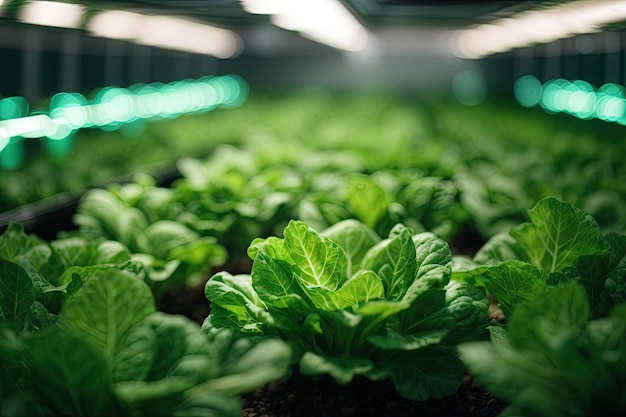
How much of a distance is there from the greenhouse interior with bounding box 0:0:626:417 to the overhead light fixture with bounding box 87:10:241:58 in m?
0.03

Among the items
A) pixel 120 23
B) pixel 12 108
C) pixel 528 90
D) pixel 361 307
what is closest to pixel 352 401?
pixel 361 307

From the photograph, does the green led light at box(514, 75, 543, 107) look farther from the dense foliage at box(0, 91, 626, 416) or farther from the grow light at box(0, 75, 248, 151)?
the dense foliage at box(0, 91, 626, 416)

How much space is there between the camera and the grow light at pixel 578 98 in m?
4.33

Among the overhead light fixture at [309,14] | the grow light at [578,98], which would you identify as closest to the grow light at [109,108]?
the overhead light fixture at [309,14]

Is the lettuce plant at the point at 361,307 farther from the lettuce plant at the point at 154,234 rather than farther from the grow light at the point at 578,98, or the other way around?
the grow light at the point at 578,98

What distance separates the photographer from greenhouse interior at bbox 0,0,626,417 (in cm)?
131

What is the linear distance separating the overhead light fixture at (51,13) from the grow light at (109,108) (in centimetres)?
65

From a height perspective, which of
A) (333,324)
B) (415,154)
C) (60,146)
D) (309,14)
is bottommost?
(333,324)

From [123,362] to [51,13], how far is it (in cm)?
148

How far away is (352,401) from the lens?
178 cm

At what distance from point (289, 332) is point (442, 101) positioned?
8507 millimetres

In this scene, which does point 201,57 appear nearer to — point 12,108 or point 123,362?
point 12,108

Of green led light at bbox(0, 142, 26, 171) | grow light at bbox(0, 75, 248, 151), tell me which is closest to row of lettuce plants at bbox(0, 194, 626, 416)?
green led light at bbox(0, 142, 26, 171)

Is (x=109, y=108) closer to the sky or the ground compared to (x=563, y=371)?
closer to the sky
